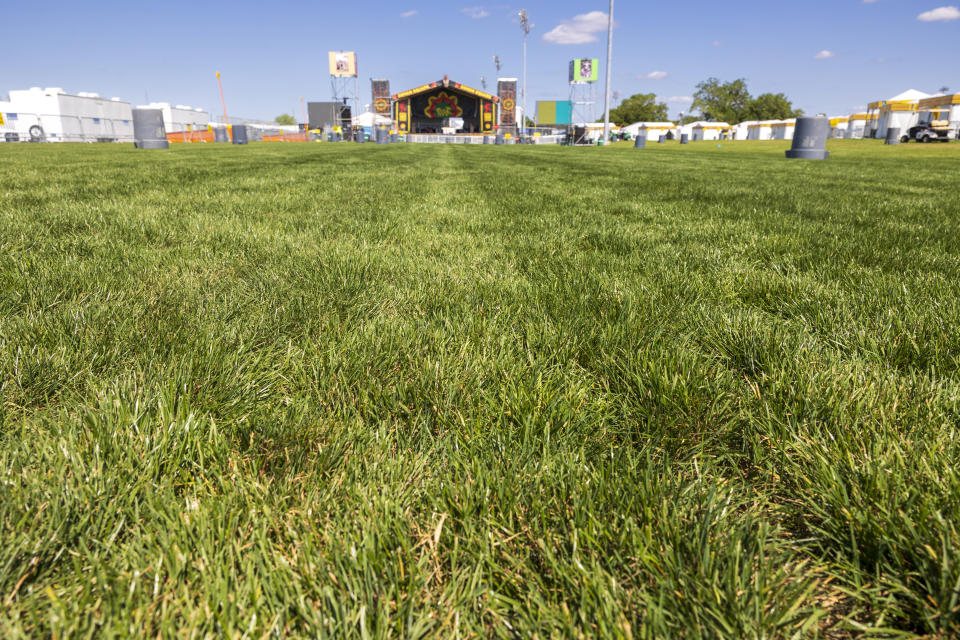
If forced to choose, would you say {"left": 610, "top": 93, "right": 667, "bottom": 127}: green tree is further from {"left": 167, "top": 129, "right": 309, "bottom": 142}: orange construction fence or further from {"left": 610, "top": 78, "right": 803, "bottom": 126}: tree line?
{"left": 167, "top": 129, "right": 309, "bottom": 142}: orange construction fence

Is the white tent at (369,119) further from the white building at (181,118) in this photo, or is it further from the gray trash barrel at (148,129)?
the gray trash barrel at (148,129)

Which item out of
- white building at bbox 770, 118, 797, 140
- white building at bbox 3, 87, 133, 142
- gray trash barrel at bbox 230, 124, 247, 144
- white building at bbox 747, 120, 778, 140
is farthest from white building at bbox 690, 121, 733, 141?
white building at bbox 3, 87, 133, 142

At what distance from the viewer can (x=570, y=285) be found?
→ 2582 millimetres

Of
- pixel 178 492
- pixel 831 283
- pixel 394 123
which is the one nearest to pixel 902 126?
pixel 394 123

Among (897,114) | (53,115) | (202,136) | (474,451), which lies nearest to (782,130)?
(897,114)

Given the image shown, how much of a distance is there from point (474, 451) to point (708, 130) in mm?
91063

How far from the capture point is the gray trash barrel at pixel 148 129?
22.7m

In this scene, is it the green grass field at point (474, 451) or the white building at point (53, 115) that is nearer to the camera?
the green grass field at point (474, 451)

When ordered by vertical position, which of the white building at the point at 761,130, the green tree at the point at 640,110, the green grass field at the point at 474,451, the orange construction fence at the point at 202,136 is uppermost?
the green tree at the point at 640,110

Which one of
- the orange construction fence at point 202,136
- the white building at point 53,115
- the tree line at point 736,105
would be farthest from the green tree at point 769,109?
the white building at point 53,115

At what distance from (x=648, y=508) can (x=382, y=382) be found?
93 centimetres

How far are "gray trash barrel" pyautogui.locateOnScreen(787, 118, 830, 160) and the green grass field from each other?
18.8 m

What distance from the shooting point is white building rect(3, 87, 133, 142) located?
50625 millimetres

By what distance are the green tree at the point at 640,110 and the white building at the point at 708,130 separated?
45.6 m
